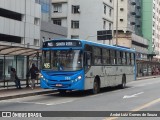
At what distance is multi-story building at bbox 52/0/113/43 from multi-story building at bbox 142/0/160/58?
37.2 metres

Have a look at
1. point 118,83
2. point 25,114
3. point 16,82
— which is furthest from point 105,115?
point 118,83

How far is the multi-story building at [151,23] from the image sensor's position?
112375 mm

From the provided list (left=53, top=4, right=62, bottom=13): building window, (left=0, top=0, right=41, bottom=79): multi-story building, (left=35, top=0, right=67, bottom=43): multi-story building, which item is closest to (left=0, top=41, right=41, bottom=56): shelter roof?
(left=0, top=0, right=41, bottom=79): multi-story building

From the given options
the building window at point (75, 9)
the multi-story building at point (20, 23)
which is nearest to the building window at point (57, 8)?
the building window at point (75, 9)

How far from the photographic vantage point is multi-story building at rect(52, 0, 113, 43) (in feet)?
249

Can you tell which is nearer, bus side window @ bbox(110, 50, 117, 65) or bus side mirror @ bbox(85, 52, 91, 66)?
bus side mirror @ bbox(85, 52, 91, 66)

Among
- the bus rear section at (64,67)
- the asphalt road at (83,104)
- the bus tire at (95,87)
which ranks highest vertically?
the bus rear section at (64,67)

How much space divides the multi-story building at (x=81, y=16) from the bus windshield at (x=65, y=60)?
54.7 metres

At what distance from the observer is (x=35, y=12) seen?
187 ft

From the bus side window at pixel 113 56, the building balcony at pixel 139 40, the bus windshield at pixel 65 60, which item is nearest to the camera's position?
the bus windshield at pixel 65 60

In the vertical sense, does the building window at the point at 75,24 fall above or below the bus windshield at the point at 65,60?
above

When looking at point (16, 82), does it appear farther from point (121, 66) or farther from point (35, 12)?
point (35, 12)

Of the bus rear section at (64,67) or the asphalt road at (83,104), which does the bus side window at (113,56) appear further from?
the asphalt road at (83,104)

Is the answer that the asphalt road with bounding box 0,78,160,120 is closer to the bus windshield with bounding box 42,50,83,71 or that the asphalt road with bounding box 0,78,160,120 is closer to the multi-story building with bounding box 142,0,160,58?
the bus windshield with bounding box 42,50,83,71
